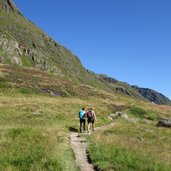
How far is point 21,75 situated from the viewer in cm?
8500

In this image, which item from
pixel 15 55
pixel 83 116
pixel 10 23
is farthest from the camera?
pixel 10 23

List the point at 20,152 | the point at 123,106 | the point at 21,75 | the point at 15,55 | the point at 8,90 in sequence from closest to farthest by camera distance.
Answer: the point at 20,152
the point at 8,90
the point at 123,106
the point at 21,75
the point at 15,55

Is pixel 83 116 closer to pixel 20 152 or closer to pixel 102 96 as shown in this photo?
pixel 20 152

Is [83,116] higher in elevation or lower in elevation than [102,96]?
lower

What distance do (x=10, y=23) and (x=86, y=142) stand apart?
171 m

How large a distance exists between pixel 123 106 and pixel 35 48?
120256 mm

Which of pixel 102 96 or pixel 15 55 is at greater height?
pixel 15 55

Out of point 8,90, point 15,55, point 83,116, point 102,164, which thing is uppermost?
point 15,55

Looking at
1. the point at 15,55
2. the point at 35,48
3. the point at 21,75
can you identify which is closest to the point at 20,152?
the point at 21,75

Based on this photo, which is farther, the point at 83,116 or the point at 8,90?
the point at 8,90

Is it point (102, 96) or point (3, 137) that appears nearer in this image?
point (3, 137)

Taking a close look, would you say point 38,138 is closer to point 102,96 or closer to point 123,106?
point 123,106

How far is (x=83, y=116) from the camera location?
35750mm

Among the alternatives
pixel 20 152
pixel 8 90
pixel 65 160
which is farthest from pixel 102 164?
pixel 8 90
